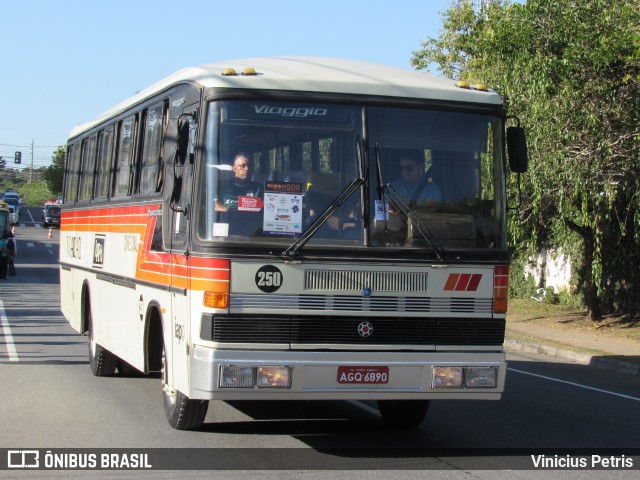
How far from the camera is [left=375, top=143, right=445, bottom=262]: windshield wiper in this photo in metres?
7.92

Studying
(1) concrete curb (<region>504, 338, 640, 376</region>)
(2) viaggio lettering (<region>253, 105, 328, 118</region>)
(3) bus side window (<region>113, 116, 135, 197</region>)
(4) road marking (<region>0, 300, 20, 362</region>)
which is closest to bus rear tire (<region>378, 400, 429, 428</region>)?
(2) viaggio lettering (<region>253, 105, 328, 118</region>)

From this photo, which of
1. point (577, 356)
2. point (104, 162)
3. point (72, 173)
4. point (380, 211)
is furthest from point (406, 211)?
point (577, 356)

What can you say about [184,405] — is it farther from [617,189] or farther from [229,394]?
[617,189]

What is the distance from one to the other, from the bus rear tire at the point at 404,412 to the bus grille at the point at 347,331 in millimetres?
1576

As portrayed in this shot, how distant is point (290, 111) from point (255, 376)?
2080mm

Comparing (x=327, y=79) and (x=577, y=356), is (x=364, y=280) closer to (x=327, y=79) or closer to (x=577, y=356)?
(x=327, y=79)

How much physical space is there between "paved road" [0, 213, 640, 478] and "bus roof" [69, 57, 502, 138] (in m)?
2.93

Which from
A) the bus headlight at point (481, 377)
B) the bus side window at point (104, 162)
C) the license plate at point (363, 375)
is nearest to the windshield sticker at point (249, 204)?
the license plate at point (363, 375)

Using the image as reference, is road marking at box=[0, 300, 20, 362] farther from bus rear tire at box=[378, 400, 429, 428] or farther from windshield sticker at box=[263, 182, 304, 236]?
windshield sticker at box=[263, 182, 304, 236]

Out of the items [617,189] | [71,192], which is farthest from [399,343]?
[617,189]

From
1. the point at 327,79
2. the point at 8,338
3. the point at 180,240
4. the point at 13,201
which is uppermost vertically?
the point at 13,201

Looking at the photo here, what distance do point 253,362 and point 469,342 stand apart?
176cm

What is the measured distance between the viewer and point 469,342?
8.08 m

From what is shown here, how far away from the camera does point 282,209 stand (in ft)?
25.6
